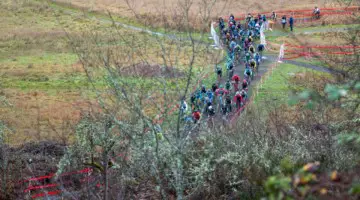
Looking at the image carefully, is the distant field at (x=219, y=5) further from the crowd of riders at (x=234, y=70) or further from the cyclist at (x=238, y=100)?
the cyclist at (x=238, y=100)

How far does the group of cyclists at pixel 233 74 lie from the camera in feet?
78.3

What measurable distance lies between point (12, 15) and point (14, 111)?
3453 cm

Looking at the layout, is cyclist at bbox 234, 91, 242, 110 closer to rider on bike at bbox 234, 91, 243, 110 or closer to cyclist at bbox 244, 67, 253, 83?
rider on bike at bbox 234, 91, 243, 110

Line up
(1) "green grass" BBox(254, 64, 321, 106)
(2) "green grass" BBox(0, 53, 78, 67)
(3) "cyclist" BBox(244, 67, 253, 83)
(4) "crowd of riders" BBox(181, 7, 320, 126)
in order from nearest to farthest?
(4) "crowd of riders" BBox(181, 7, 320, 126)
(1) "green grass" BBox(254, 64, 321, 106)
(3) "cyclist" BBox(244, 67, 253, 83)
(2) "green grass" BBox(0, 53, 78, 67)

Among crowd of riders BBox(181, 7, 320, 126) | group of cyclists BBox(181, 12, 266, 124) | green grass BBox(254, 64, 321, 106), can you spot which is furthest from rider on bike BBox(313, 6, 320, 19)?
green grass BBox(254, 64, 321, 106)

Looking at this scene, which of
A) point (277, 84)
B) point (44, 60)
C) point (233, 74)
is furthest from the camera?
point (44, 60)

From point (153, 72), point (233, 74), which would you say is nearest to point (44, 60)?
point (233, 74)

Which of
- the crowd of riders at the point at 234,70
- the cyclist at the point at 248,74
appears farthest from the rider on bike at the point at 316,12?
the cyclist at the point at 248,74

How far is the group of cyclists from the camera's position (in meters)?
23.9

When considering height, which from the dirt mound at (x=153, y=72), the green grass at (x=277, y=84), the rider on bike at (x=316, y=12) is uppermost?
the dirt mound at (x=153, y=72)

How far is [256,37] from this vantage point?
144 feet

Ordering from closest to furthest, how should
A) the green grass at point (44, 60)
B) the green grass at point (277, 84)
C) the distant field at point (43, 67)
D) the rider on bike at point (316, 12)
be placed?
the distant field at point (43, 67) < the green grass at point (277, 84) < the green grass at point (44, 60) < the rider on bike at point (316, 12)

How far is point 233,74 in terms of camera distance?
3366 centimetres

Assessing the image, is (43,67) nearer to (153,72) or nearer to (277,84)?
(277,84)
